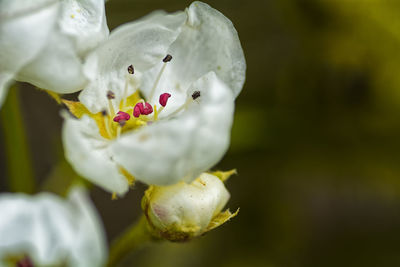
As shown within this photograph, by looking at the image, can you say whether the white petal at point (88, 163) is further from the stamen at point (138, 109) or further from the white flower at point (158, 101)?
the stamen at point (138, 109)

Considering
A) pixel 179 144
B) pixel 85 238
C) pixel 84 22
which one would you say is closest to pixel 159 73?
pixel 84 22

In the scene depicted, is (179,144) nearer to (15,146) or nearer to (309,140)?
(15,146)

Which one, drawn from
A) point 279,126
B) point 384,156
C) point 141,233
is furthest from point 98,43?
point 384,156

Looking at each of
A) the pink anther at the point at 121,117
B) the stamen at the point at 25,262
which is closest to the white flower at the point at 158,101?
the pink anther at the point at 121,117

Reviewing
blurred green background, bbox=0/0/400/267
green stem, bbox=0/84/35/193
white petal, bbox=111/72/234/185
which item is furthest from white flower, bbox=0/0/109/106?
blurred green background, bbox=0/0/400/267

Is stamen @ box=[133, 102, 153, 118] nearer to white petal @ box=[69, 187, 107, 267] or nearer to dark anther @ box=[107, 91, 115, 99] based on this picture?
dark anther @ box=[107, 91, 115, 99]

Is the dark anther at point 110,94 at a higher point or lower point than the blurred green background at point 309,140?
higher
